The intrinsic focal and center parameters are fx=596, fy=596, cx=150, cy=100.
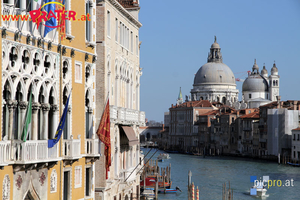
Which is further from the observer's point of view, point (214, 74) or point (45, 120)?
point (214, 74)

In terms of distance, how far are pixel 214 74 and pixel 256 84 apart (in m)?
7.90

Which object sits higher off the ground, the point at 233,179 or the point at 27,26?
the point at 27,26

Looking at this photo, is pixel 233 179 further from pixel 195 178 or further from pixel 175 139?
pixel 175 139

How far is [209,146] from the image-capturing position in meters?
74.1

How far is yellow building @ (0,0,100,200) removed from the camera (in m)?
7.84

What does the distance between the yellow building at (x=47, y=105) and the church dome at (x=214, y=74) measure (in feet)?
282

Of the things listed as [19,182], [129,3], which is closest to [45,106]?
[19,182]

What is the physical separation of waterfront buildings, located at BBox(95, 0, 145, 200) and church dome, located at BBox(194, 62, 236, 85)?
80.0 meters

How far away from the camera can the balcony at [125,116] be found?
12355 mm

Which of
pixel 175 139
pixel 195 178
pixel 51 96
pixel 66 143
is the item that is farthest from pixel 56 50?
pixel 175 139

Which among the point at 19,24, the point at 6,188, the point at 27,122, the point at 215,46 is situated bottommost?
the point at 6,188

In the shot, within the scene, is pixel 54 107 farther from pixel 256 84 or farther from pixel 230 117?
pixel 256 84

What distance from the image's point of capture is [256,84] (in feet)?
298

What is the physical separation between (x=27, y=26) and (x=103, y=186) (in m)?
4.31
